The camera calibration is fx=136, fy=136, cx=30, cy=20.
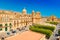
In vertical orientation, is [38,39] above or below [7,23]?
below

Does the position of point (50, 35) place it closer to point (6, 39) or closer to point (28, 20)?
point (6, 39)

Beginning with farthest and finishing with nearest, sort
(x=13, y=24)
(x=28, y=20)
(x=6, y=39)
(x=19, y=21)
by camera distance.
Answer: (x=28, y=20)
(x=19, y=21)
(x=13, y=24)
(x=6, y=39)

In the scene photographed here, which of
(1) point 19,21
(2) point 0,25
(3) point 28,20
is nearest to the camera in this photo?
(2) point 0,25

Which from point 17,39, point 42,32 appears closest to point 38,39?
point 17,39

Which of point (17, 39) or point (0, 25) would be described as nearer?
point (17, 39)

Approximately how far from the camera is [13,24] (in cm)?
4500

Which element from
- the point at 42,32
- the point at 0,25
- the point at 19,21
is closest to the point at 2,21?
the point at 0,25

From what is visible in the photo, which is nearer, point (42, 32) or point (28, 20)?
point (42, 32)

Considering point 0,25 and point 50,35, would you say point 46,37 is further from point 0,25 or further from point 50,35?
point 0,25

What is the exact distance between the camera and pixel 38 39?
2675 centimetres

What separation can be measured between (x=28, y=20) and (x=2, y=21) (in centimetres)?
1644

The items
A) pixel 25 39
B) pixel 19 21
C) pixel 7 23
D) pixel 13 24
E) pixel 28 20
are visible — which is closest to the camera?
pixel 25 39

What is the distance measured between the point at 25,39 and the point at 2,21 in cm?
1647

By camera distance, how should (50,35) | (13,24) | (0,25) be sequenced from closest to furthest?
(50,35)
(0,25)
(13,24)
